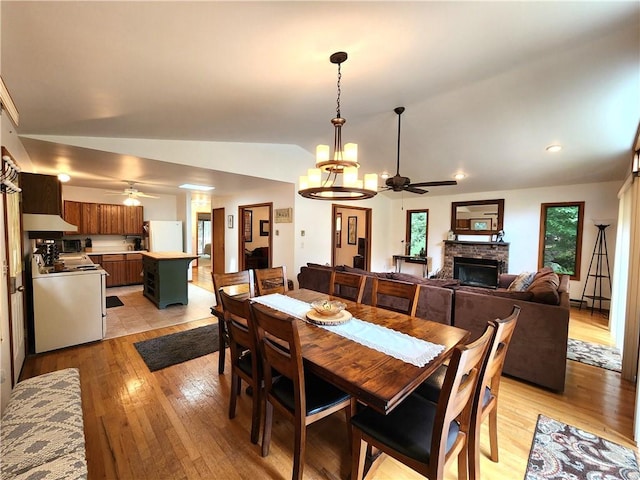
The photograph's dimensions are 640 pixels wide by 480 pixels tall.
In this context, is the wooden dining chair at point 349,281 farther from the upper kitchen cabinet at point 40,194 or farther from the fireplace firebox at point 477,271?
the fireplace firebox at point 477,271

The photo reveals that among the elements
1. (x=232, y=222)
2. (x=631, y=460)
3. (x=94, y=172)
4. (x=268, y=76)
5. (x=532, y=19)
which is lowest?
(x=631, y=460)

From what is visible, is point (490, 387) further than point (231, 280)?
No

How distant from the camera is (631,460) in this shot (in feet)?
5.67

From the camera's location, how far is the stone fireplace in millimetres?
5738

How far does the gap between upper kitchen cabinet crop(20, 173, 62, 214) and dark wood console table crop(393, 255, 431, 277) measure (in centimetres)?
662

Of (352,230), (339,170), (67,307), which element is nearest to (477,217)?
(352,230)

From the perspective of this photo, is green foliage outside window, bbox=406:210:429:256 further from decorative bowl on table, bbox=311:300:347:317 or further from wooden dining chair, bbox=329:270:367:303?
decorative bowl on table, bbox=311:300:347:317

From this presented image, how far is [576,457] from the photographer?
175 centimetres

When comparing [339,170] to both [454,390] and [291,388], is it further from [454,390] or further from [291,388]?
[454,390]

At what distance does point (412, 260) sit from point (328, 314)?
5.61m

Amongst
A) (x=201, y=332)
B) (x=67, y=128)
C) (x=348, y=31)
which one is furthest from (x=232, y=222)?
(x=348, y=31)

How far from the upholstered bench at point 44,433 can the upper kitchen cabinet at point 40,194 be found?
220 cm

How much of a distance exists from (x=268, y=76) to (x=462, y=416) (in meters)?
2.59

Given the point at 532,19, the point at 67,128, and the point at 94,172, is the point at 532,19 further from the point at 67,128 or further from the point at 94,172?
the point at 94,172
